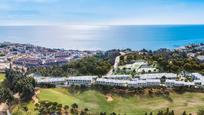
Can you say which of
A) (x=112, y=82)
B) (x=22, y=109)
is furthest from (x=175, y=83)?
(x=22, y=109)

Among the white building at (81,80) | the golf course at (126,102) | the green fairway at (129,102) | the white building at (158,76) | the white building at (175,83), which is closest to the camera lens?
the golf course at (126,102)

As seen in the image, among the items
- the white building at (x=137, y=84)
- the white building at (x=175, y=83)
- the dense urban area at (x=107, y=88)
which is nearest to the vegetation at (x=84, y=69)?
the dense urban area at (x=107, y=88)

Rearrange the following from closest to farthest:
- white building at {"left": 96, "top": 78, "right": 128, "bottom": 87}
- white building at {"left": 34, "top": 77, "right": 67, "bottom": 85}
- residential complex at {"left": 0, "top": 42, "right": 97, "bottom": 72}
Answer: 1. white building at {"left": 96, "top": 78, "right": 128, "bottom": 87}
2. white building at {"left": 34, "top": 77, "right": 67, "bottom": 85}
3. residential complex at {"left": 0, "top": 42, "right": 97, "bottom": 72}

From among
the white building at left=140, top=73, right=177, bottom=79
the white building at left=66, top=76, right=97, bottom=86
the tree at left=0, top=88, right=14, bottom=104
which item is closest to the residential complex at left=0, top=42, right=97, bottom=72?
the white building at left=66, top=76, right=97, bottom=86

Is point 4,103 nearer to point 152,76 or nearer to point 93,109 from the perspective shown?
point 93,109

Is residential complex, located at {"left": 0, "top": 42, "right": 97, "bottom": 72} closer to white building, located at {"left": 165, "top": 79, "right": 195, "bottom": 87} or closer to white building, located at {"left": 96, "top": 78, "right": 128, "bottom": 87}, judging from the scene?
white building, located at {"left": 96, "top": 78, "right": 128, "bottom": 87}

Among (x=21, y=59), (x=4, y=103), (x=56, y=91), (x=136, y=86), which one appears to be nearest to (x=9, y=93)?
(x=4, y=103)

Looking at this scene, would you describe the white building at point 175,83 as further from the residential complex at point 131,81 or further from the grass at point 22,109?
the grass at point 22,109

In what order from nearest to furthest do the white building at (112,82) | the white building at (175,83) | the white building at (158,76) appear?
the white building at (175,83)
the white building at (112,82)
the white building at (158,76)

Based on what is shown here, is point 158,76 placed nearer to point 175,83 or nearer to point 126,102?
point 175,83
